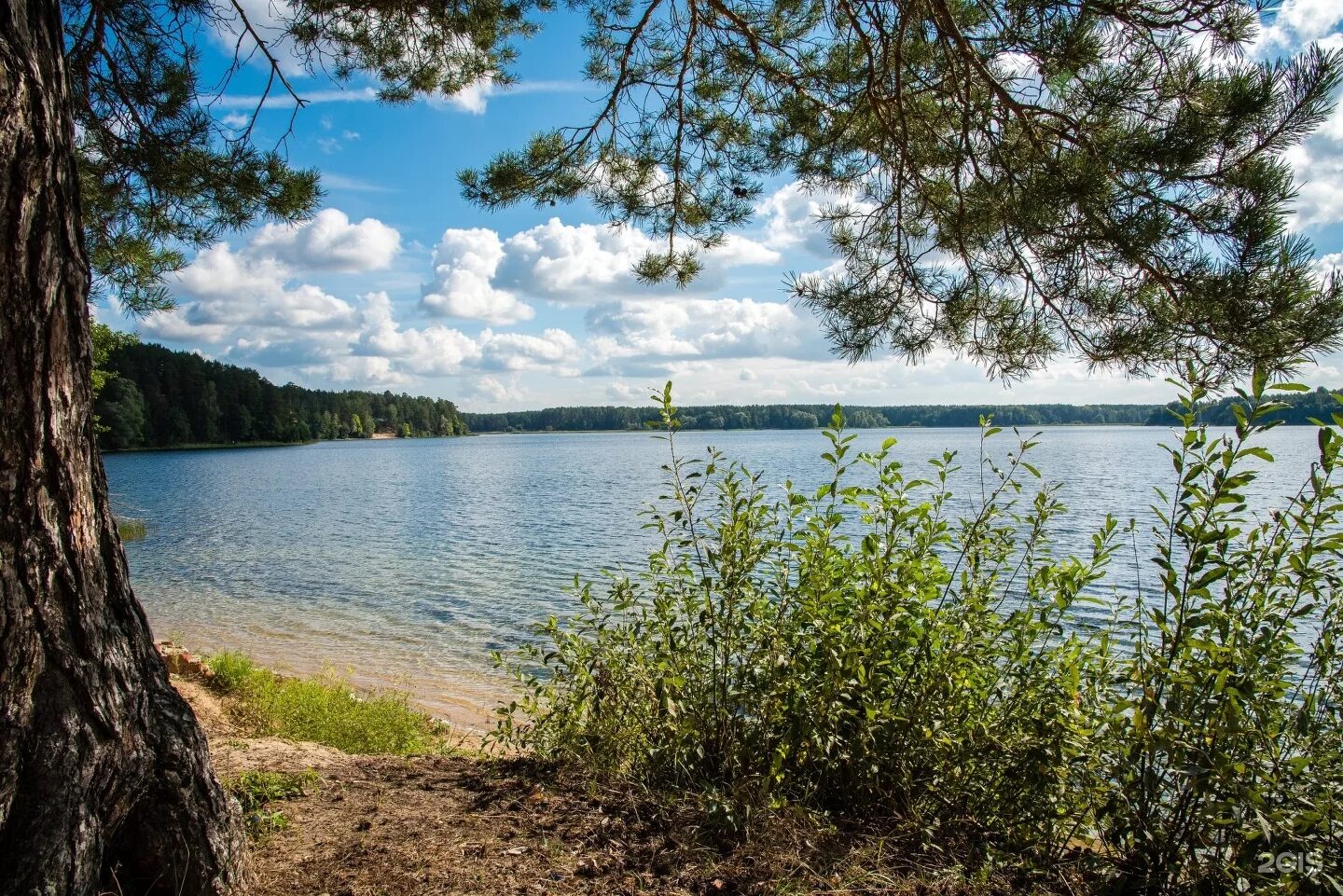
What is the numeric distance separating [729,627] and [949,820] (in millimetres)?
1138

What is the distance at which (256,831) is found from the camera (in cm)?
274

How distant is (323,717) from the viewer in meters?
5.97

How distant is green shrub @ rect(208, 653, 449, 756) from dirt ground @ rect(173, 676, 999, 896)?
208 centimetres

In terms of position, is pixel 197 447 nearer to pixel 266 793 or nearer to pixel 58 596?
pixel 266 793

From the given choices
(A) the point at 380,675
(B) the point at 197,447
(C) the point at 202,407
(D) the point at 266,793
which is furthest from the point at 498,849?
(B) the point at 197,447

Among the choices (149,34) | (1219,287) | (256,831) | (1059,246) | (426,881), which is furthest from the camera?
(149,34)

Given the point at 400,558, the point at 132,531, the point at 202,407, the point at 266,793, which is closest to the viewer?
the point at 266,793

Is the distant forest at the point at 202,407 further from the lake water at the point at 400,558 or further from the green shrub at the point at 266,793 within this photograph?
the green shrub at the point at 266,793

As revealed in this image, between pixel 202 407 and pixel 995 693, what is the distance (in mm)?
95455

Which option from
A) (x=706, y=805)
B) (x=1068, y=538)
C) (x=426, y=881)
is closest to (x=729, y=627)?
(x=706, y=805)

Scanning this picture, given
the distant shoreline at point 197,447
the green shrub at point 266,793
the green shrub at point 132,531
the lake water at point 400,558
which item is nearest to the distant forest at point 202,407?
the distant shoreline at point 197,447

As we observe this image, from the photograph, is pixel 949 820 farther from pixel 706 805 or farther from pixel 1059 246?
pixel 1059 246

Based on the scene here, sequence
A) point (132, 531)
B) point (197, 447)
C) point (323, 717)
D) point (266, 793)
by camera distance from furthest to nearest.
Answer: point (197, 447) < point (132, 531) < point (323, 717) < point (266, 793)

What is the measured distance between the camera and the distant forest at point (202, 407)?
2726 inches
